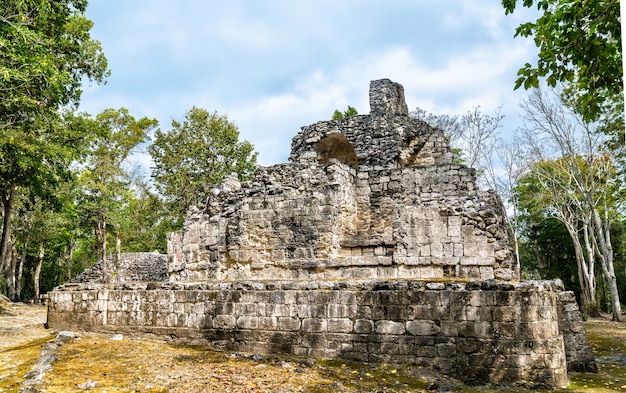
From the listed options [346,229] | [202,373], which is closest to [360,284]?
[202,373]

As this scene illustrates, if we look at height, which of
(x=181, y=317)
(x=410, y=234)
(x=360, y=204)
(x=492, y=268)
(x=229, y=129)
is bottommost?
(x=181, y=317)

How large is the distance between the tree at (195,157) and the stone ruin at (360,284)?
529 inches

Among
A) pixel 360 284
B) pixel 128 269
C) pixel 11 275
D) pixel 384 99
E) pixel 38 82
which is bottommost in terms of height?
pixel 360 284

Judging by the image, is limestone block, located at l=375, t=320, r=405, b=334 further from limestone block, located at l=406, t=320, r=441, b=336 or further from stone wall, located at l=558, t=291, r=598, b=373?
stone wall, located at l=558, t=291, r=598, b=373

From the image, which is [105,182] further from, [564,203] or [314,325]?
[564,203]

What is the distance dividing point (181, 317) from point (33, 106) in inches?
287

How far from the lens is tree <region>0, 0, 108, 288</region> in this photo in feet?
35.2

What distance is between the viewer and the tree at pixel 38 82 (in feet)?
35.2

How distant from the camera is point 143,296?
29.8ft

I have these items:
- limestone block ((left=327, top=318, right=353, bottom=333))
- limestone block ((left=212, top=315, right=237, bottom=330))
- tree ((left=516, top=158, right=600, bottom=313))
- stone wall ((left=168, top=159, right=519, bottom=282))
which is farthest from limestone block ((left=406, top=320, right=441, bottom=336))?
tree ((left=516, top=158, right=600, bottom=313))

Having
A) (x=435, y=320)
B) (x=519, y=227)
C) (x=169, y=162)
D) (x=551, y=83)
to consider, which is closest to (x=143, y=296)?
(x=435, y=320)

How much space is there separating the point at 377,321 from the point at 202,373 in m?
2.78

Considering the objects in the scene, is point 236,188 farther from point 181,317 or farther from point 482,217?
point 482,217

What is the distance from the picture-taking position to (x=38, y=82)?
39.7ft
